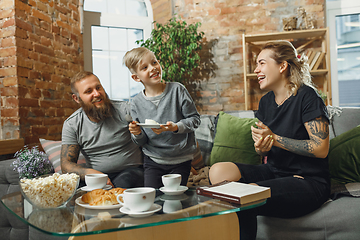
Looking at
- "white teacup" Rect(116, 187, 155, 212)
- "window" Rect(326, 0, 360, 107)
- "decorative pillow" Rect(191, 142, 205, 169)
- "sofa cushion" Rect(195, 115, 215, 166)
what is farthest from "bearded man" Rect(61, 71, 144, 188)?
"window" Rect(326, 0, 360, 107)

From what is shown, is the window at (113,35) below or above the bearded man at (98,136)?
above

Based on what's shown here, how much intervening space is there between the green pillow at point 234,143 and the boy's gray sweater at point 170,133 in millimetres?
480

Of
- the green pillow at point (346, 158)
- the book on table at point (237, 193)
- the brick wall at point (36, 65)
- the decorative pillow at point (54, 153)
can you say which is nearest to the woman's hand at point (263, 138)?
the book on table at point (237, 193)

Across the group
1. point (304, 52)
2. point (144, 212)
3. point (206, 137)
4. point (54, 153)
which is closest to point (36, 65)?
point (54, 153)

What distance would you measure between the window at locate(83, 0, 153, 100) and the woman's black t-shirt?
8.73ft

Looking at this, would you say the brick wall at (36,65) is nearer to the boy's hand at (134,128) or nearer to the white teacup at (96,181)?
the boy's hand at (134,128)

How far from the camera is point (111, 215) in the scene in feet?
2.91

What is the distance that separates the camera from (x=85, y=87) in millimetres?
1842

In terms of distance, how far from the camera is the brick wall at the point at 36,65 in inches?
94.3

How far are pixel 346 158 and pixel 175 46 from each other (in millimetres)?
2305

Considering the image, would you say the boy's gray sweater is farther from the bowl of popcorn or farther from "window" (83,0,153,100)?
"window" (83,0,153,100)

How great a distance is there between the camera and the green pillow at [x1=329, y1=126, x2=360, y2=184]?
1.64m

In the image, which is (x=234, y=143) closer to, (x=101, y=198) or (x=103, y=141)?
(x=103, y=141)

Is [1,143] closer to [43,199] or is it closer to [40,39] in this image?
[40,39]
